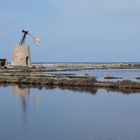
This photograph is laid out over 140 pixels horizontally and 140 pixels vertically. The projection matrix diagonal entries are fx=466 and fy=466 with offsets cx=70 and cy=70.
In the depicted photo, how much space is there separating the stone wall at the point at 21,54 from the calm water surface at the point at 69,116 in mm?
26154

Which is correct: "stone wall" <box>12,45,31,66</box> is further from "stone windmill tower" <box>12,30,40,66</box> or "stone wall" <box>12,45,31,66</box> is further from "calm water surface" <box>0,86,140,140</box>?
"calm water surface" <box>0,86,140,140</box>

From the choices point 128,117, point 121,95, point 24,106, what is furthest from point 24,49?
point 128,117

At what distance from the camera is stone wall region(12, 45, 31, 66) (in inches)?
2057

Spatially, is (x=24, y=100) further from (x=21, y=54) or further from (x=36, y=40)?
(x=36, y=40)

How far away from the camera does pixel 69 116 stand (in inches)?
679

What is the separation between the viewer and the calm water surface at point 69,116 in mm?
13664

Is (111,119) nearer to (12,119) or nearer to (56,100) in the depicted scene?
(12,119)

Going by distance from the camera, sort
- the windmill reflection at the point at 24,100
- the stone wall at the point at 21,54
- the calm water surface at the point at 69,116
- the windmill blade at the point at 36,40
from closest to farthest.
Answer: the calm water surface at the point at 69,116
the windmill reflection at the point at 24,100
the stone wall at the point at 21,54
the windmill blade at the point at 36,40

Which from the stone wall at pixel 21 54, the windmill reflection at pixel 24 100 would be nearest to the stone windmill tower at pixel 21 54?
the stone wall at pixel 21 54

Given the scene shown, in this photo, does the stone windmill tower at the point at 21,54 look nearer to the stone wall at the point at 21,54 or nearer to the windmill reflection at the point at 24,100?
the stone wall at the point at 21,54

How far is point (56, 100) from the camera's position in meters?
23.3

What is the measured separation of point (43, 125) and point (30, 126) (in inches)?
18.3

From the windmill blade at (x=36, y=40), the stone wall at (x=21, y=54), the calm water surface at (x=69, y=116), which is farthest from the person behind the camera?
the windmill blade at (x=36, y=40)

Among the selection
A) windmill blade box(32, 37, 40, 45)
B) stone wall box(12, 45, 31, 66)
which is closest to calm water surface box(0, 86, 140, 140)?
stone wall box(12, 45, 31, 66)
